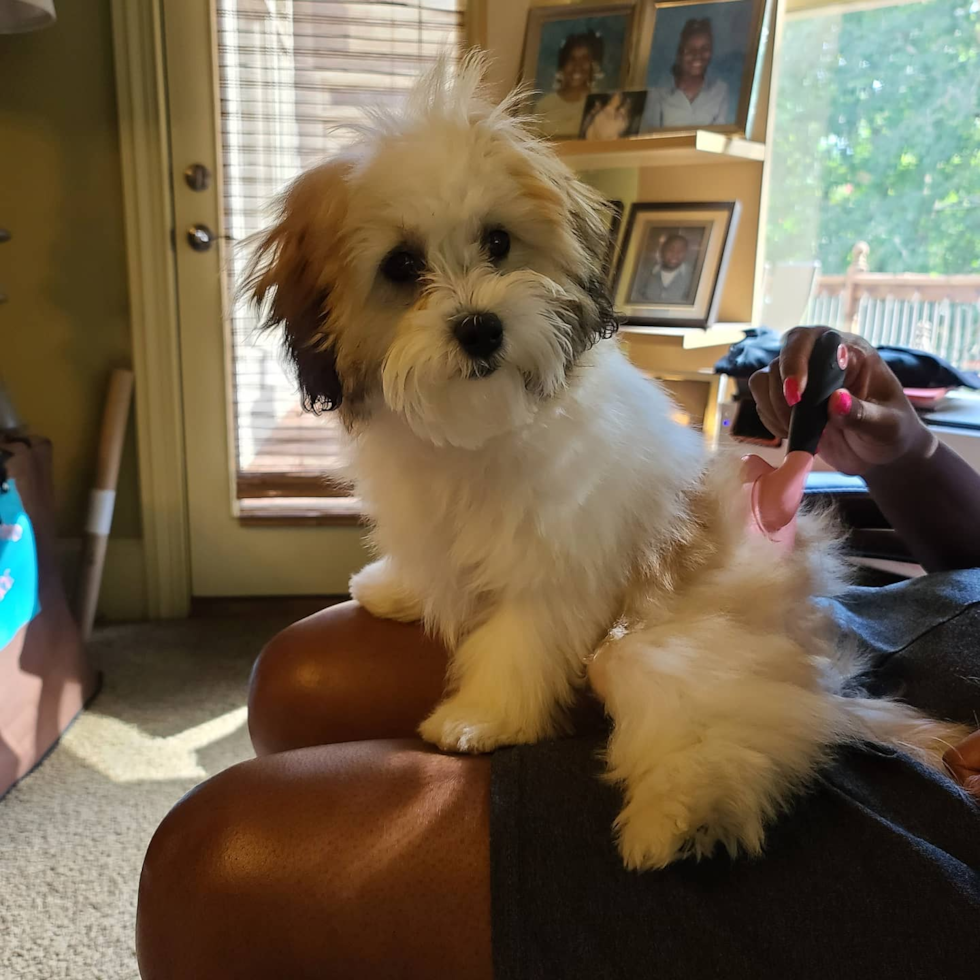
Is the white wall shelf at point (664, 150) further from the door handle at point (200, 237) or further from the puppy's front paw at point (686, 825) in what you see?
the puppy's front paw at point (686, 825)

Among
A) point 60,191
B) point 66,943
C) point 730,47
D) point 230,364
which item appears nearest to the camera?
point 66,943

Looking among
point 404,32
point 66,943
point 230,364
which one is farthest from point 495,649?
point 404,32

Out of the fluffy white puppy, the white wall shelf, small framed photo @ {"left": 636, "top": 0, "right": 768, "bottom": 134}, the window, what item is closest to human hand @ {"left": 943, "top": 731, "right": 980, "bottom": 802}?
the fluffy white puppy

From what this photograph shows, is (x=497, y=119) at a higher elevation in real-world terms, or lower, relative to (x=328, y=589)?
higher

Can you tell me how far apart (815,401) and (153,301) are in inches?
73.6

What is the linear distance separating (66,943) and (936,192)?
290 cm

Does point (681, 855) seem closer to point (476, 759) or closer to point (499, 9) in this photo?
point (476, 759)

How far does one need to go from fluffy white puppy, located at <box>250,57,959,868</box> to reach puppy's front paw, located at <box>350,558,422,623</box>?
0.11 metres

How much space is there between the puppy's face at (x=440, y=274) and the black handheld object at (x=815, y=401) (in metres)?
0.30

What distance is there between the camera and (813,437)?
1099 mm

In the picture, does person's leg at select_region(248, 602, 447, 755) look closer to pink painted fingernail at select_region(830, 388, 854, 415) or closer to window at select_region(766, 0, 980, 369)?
pink painted fingernail at select_region(830, 388, 854, 415)

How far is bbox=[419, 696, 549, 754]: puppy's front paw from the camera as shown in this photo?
0.94m

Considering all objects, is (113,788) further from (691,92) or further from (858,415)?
(691,92)

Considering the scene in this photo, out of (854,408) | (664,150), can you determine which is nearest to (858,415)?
(854,408)
